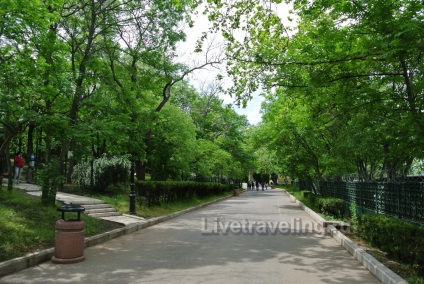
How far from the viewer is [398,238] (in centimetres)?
719

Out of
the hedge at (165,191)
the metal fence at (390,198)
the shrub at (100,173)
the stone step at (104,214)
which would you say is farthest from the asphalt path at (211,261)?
the shrub at (100,173)

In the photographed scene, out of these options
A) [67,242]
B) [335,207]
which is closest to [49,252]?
[67,242]

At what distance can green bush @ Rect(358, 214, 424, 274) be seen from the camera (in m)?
6.45

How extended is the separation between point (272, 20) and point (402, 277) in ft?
23.8

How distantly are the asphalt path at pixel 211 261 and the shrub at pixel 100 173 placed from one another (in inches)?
360

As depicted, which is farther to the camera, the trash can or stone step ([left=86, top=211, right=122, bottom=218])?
stone step ([left=86, top=211, right=122, bottom=218])

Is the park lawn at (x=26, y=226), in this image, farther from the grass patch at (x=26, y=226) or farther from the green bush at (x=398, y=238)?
the green bush at (x=398, y=238)

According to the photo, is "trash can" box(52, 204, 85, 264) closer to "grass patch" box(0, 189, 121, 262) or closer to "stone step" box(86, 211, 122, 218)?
"grass patch" box(0, 189, 121, 262)

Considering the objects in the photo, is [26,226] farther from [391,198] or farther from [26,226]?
[391,198]

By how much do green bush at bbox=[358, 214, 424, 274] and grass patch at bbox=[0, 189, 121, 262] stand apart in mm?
7481

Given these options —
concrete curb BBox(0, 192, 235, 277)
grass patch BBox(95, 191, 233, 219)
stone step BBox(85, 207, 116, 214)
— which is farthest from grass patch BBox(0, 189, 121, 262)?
grass patch BBox(95, 191, 233, 219)

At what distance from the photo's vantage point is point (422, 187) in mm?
8008

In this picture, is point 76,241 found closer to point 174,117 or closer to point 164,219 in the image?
point 164,219

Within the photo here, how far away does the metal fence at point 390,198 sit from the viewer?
8382 millimetres
